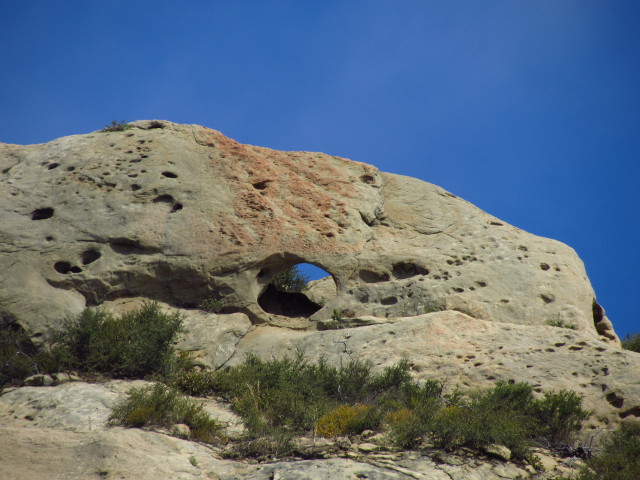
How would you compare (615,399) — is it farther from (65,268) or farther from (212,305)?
(65,268)

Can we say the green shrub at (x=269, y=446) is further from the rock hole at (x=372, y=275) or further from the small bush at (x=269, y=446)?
the rock hole at (x=372, y=275)

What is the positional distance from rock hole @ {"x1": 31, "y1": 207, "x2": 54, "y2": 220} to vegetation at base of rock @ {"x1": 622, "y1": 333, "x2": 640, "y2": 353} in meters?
12.5

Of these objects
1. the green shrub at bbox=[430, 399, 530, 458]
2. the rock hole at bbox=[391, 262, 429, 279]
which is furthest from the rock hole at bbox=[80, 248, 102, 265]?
the green shrub at bbox=[430, 399, 530, 458]

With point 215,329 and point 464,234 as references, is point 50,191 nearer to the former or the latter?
point 215,329

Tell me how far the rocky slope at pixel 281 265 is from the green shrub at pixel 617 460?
0.74 meters

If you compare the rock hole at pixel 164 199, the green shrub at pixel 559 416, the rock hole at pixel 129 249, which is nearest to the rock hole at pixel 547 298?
the green shrub at pixel 559 416

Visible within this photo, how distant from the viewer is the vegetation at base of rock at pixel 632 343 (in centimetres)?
1444

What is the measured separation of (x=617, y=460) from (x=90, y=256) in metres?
9.86

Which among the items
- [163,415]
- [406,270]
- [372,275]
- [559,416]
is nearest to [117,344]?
[163,415]

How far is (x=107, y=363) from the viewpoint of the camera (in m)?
10.2

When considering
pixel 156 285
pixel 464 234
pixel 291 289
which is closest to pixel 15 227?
pixel 156 285

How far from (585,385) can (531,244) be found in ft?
19.1

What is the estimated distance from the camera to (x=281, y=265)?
14.1 meters

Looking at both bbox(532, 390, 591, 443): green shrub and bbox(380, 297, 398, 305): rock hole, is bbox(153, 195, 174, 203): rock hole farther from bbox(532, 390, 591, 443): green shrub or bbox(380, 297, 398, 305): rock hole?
bbox(532, 390, 591, 443): green shrub
